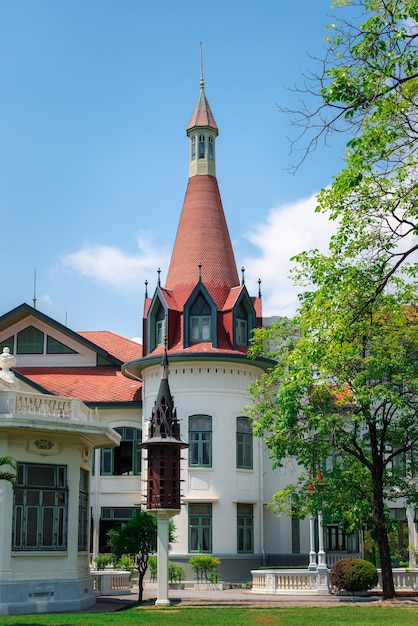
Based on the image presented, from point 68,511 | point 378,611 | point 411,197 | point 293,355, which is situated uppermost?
point 411,197

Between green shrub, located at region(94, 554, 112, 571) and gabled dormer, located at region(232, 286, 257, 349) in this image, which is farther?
gabled dormer, located at region(232, 286, 257, 349)

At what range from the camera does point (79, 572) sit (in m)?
22.6

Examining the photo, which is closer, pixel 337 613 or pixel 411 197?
pixel 411 197

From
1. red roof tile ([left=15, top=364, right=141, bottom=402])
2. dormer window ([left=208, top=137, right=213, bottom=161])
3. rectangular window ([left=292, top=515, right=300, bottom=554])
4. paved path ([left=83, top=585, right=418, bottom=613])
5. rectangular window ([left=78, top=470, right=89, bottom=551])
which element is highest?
dormer window ([left=208, top=137, right=213, bottom=161])

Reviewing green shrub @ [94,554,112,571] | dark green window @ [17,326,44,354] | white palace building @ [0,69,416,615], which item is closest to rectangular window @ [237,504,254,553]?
white palace building @ [0,69,416,615]

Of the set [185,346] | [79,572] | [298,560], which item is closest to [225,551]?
[298,560]

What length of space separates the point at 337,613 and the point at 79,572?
6.89 meters

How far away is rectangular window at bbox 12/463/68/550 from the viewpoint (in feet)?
70.3

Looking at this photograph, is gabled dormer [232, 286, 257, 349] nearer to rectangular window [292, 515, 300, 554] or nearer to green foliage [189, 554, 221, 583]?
rectangular window [292, 515, 300, 554]

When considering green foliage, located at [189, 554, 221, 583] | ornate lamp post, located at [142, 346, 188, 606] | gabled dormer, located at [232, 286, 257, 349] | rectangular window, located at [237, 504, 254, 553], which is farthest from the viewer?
gabled dormer, located at [232, 286, 257, 349]

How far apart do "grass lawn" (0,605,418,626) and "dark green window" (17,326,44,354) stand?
736 inches

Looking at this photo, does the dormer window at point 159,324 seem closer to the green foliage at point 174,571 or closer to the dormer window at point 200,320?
the dormer window at point 200,320

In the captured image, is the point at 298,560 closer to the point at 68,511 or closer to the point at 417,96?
the point at 68,511

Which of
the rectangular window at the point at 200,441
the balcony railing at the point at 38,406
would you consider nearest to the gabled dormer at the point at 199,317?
the rectangular window at the point at 200,441
